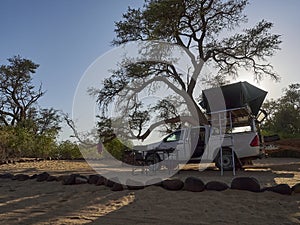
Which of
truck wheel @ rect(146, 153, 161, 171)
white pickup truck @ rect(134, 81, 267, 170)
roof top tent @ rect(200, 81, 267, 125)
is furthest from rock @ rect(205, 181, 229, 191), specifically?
truck wheel @ rect(146, 153, 161, 171)

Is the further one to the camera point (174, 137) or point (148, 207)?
point (174, 137)

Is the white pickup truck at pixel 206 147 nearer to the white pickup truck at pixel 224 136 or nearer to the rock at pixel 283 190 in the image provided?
the white pickup truck at pixel 224 136

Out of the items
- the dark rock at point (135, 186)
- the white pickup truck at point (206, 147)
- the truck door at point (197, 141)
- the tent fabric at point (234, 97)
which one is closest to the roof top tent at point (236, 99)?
the tent fabric at point (234, 97)

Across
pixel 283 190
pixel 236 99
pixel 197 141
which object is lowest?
pixel 283 190

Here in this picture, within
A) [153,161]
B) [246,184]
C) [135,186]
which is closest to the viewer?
[246,184]

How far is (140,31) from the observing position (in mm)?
17750

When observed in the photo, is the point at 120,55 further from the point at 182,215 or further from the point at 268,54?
the point at 182,215

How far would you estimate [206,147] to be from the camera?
10.4m

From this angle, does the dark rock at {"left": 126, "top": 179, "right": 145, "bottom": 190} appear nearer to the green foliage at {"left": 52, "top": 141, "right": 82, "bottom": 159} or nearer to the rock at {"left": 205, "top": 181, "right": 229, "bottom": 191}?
the rock at {"left": 205, "top": 181, "right": 229, "bottom": 191}

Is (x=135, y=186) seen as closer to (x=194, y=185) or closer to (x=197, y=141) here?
(x=194, y=185)

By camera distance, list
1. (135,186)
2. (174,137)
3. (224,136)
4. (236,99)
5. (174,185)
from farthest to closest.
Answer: (174,137), (236,99), (224,136), (135,186), (174,185)

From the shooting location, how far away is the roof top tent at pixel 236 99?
964 centimetres

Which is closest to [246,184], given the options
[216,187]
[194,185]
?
[216,187]

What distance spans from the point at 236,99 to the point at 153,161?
362 centimetres
